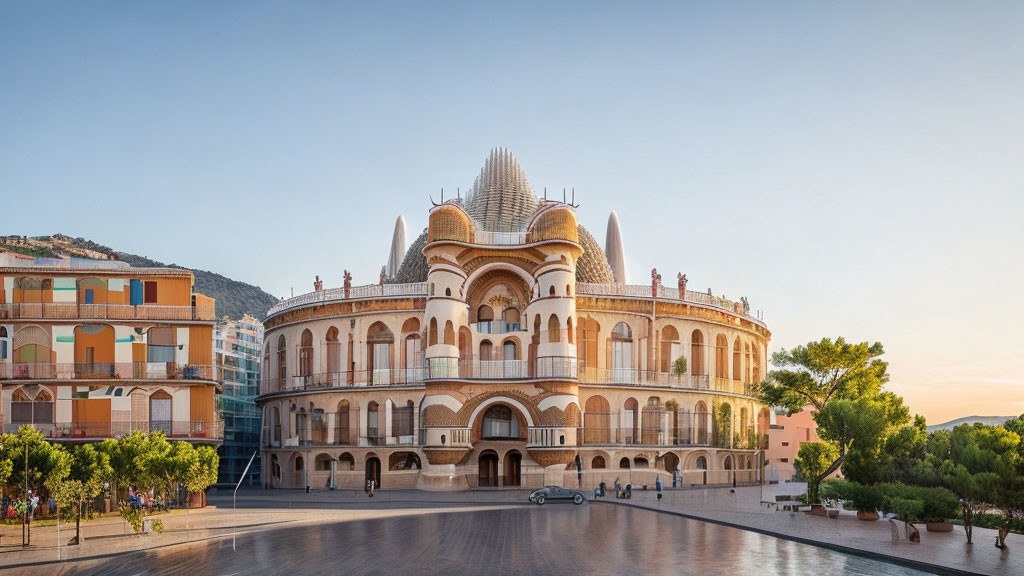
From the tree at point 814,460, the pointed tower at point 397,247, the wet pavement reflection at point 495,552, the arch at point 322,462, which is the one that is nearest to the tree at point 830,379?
the tree at point 814,460

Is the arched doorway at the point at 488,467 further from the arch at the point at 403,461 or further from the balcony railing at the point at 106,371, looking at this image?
the balcony railing at the point at 106,371

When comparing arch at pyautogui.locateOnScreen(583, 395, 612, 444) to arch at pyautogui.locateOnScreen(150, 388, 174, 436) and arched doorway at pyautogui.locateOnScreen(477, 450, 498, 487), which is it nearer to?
arched doorway at pyautogui.locateOnScreen(477, 450, 498, 487)

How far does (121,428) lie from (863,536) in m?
36.8

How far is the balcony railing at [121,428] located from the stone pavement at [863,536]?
73.1 feet

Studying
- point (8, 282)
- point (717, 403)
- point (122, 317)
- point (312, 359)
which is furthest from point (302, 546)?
point (717, 403)

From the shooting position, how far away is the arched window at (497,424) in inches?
2351

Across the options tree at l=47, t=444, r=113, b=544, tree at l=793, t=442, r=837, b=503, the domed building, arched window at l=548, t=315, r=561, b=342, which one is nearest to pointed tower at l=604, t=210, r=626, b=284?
the domed building

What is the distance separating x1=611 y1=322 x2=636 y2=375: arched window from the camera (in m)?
62.9

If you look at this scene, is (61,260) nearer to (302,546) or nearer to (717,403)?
(302,546)

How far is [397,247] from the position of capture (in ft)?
286

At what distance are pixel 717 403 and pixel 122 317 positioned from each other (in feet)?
131

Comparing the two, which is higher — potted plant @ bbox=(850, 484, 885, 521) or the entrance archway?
potted plant @ bbox=(850, 484, 885, 521)

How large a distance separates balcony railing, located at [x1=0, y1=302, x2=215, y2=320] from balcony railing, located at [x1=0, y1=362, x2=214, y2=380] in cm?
246

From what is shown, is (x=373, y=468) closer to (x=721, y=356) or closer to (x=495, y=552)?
(x=721, y=356)
